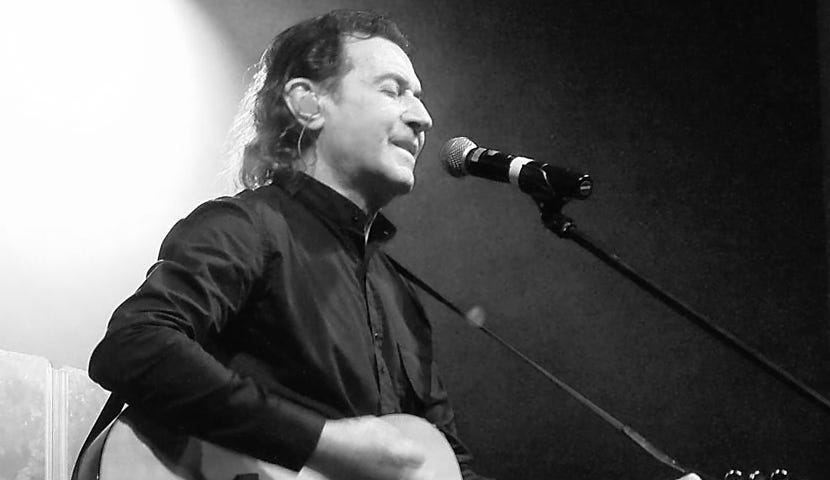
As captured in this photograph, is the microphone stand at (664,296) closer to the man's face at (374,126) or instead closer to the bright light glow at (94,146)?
the man's face at (374,126)

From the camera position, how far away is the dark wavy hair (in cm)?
187

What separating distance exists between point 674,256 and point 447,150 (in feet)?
3.07

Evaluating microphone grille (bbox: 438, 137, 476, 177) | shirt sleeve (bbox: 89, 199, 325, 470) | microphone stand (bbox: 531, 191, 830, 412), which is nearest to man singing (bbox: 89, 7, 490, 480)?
shirt sleeve (bbox: 89, 199, 325, 470)

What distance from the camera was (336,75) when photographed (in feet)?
6.08

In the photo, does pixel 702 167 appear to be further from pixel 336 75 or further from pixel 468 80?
pixel 336 75

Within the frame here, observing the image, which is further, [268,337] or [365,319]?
[365,319]

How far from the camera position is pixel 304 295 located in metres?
1.61

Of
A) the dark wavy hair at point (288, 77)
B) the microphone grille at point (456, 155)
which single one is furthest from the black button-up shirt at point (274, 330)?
the microphone grille at point (456, 155)

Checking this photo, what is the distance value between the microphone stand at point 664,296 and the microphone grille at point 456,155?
182 mm

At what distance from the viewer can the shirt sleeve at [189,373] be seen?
130cm

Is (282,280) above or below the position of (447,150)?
below

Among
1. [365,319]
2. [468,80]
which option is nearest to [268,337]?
[365,319]

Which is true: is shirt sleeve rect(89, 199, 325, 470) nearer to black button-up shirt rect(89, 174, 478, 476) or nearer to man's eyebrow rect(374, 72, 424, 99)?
black button-up shirt rect(89, 174, 478, 476)

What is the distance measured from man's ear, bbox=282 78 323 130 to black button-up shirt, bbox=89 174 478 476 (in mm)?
117
